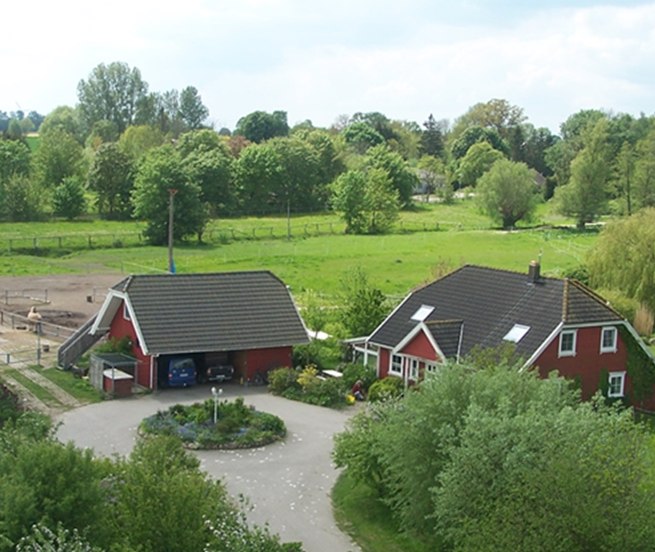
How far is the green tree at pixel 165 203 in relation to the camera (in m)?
79.6

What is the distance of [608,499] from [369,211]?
3065 inches

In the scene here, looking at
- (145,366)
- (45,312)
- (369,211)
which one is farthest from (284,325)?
(369,211)

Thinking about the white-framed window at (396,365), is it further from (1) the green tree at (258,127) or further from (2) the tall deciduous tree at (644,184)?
(1) the green tree at (258,127)

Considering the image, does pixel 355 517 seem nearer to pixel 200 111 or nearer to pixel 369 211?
pixel 369 211

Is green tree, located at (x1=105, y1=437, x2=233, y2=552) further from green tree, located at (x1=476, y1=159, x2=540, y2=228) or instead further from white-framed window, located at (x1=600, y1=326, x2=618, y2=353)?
green tree, located at (x1=476, y1=159, x2=540, y2=228)

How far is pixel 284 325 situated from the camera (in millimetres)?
38219

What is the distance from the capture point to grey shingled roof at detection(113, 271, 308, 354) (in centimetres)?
3625

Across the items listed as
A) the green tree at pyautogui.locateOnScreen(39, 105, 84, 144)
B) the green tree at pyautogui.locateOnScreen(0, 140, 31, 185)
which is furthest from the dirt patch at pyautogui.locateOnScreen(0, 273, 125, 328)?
the green tree at pyautogui.locateOnScreen(39, 105, 84, 144)

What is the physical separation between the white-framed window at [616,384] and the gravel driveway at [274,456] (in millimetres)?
9204

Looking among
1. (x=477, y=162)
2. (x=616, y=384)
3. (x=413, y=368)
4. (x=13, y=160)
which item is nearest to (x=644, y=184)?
(x=477, y=162)

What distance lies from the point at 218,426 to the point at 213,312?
320 inches

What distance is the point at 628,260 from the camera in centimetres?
4778

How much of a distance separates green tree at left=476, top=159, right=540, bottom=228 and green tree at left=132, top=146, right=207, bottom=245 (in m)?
29.5

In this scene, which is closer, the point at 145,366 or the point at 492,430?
the point at 492,430
